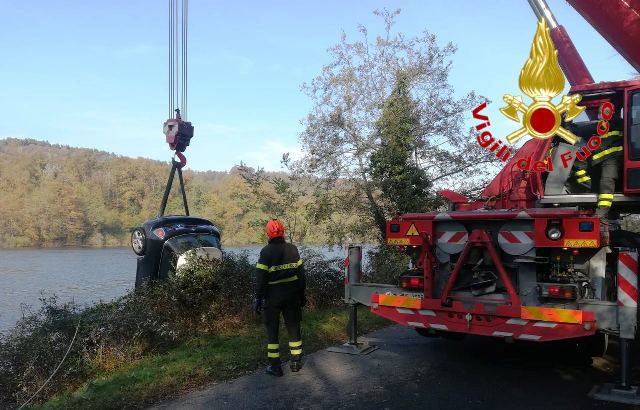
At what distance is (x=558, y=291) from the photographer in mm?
5387

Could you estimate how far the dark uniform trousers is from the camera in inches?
239

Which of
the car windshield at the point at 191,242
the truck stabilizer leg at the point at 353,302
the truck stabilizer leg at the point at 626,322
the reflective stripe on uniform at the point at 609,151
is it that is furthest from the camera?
the car windshield at the point at 191,242

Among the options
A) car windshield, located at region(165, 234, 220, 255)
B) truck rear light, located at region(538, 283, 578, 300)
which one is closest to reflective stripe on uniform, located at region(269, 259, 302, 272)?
truck rear light, located at region(538, 283, 578, 300)

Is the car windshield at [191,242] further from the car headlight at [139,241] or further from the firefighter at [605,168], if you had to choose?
the firefighter at [605,168]

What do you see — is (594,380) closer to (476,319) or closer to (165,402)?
(476,319)

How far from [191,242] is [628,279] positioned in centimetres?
660

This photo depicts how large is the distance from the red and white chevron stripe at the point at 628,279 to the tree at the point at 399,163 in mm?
9158

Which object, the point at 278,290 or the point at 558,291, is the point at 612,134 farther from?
the point at 278,290

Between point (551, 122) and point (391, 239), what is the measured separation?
234cm

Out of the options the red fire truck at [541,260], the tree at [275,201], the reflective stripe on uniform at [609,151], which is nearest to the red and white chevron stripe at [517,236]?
the red fire truck at [541,260]

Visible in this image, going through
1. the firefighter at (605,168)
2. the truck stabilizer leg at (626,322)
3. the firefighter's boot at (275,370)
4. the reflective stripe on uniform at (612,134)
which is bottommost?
the firefighter's boot at (275,370)

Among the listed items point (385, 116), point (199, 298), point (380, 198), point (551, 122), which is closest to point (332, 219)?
point (380, 198)

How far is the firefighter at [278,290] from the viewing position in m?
6.04

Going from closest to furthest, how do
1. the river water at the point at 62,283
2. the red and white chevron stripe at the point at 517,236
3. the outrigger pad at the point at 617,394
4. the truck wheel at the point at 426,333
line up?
the outrigger pad at the point at 617,394 → the red and white chevron stripe at the point at 517,236 → the truck wheel at the point at 426,333 → the river water at the point at 62,283
